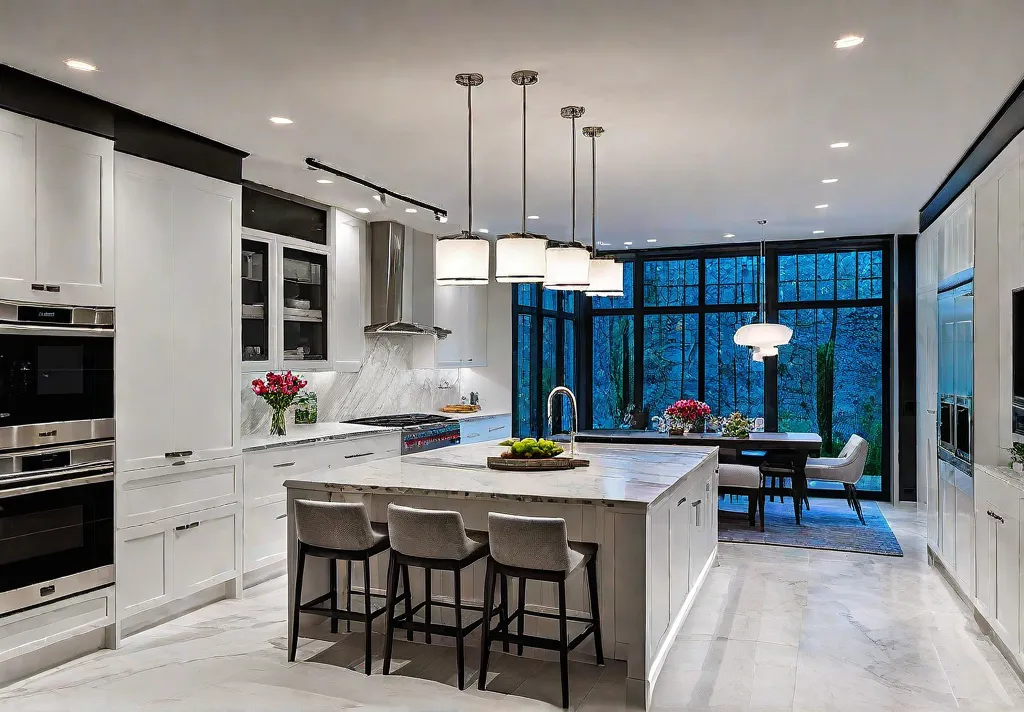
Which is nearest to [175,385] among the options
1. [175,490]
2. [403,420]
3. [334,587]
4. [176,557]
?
[175,490]

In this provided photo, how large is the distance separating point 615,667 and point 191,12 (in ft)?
10.5

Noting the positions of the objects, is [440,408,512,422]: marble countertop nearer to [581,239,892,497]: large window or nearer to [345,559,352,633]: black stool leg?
[581,239,892,497]: large window

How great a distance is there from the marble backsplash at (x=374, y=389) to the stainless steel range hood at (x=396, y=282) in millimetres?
294

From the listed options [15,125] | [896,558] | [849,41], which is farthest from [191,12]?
[896,558]

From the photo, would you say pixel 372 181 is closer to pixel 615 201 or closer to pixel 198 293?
pixel 198 293

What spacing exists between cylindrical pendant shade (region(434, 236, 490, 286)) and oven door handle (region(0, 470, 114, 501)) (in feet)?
6.40

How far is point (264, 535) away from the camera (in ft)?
16.5

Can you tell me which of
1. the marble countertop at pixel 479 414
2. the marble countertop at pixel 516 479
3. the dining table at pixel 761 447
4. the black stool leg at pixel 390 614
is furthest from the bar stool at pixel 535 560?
the marble countertop at pixel 479 414

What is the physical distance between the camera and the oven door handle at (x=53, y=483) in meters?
3.39

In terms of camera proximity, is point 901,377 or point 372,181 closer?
point 372,181

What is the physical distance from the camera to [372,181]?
5422 millimetres

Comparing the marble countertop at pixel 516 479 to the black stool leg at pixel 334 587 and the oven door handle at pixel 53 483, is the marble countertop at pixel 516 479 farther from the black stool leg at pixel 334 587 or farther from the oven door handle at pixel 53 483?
the oven door handle at pixel 53 483

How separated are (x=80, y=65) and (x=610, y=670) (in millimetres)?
3520

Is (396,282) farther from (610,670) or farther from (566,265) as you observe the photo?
(610,670)
